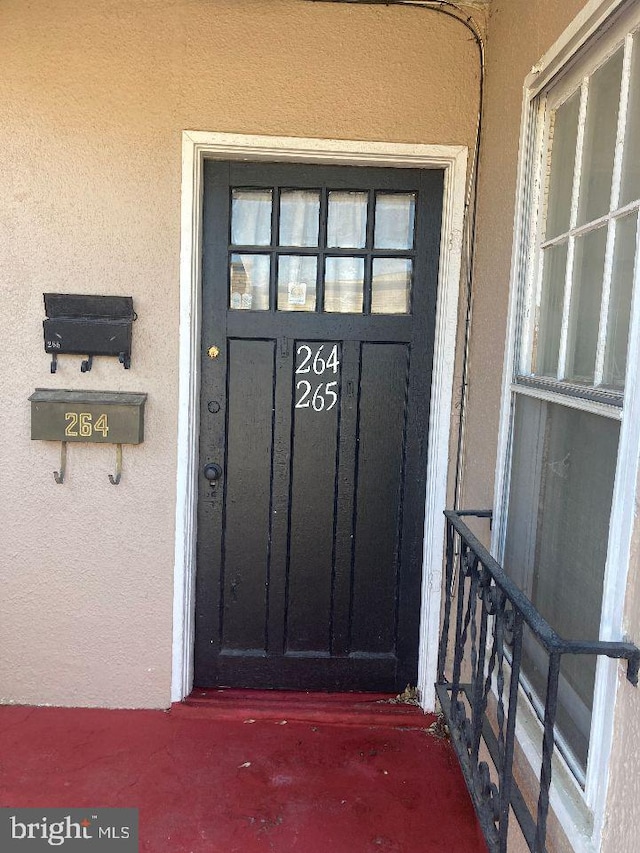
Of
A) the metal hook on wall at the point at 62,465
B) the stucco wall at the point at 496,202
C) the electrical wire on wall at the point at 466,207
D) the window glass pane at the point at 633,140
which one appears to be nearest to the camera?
the window glass pane at the point at 633,140

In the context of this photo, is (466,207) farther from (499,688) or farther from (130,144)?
(499,688)

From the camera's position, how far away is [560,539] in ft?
5.48

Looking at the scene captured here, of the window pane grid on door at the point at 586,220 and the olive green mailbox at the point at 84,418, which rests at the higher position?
the window pane grid on door at the point at 586,220

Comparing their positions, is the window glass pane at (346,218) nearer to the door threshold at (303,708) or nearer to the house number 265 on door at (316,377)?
the house number 265 on door at (316,377)

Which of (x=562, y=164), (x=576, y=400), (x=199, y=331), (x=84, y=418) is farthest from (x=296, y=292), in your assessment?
(x=576, y=400)

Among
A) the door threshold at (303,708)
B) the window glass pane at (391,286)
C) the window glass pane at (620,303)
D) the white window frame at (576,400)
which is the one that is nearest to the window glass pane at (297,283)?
the window glass pane at (391,286)

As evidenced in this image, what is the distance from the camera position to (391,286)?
8.50 ft

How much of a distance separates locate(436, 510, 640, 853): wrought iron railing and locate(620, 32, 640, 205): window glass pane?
0.99m

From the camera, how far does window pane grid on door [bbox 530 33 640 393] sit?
1401mm

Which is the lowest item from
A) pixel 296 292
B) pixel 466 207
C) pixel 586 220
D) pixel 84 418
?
pixel 84 418

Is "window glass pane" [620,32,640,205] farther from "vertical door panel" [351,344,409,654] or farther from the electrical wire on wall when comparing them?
"vertical door panel" [351,344,409,654]

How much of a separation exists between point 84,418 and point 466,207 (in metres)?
1.80

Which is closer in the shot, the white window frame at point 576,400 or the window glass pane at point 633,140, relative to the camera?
the white window frame at point 576,400

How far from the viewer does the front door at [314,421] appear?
8.36 feet
